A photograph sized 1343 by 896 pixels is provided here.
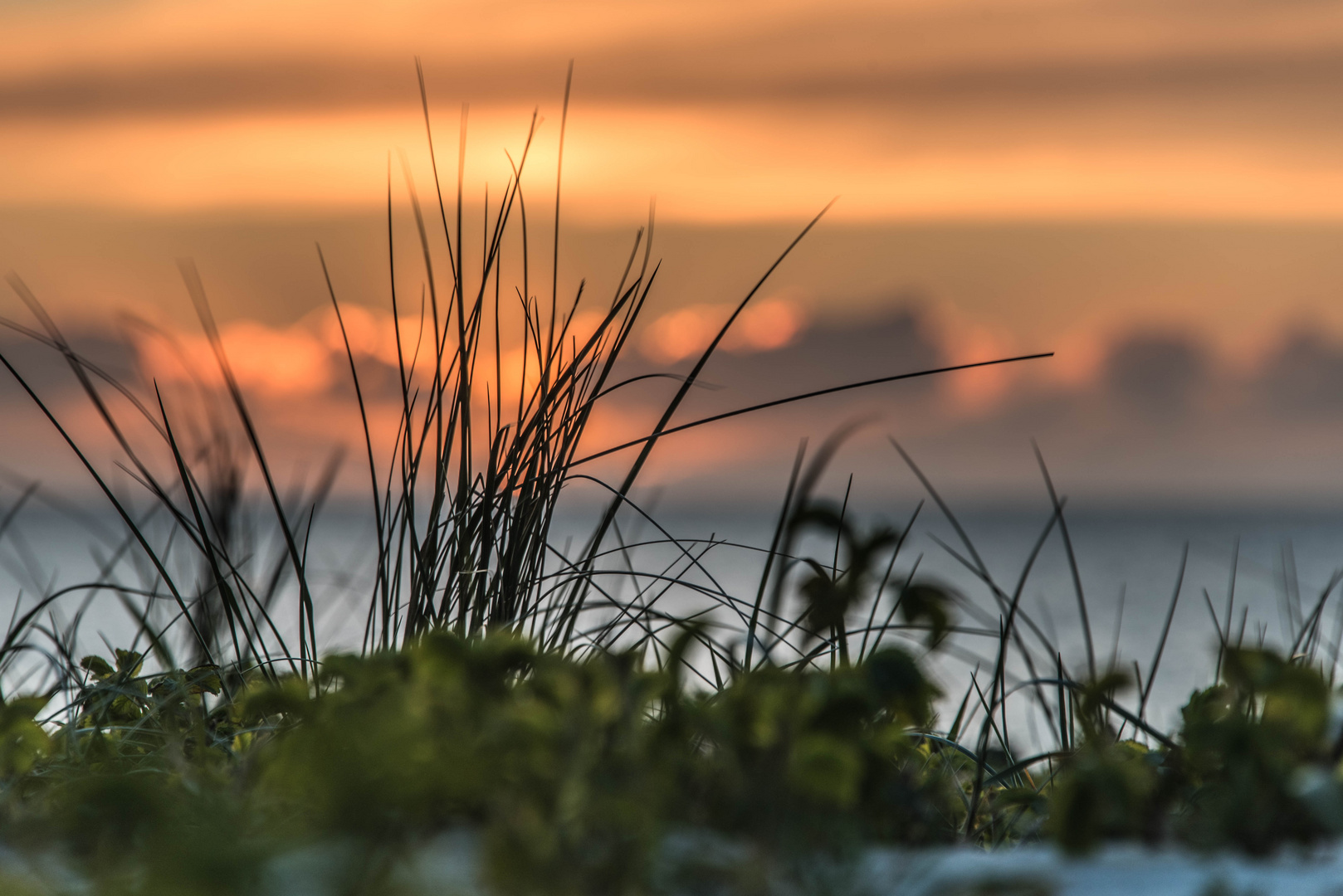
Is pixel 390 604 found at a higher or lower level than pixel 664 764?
higher

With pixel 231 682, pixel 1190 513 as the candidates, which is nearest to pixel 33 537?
pixel 231 682

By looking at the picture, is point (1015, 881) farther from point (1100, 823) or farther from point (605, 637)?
point (605, 637)

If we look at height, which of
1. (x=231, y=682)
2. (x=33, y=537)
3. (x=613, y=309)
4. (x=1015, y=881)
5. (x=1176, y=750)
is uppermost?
(x=33, y=537)

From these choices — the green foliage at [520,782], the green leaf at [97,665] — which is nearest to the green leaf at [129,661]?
the green leaf at [97,665]

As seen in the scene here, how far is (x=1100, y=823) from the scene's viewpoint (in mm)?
1035

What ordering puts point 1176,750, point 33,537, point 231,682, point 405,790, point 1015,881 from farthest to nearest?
point 33,537, point 231,682, point 1176,750, point 1015,881, point 405,790

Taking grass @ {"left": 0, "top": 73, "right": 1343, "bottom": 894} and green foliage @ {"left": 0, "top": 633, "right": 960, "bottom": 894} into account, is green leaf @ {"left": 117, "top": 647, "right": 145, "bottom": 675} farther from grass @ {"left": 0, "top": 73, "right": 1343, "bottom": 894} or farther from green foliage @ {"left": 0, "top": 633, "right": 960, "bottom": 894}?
green foliage @ {"left": 0, "top": 633, "right": 960, "bottom": 894}

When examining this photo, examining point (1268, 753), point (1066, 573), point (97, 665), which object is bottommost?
point (1268, 753)

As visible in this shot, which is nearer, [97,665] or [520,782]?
[520,782]

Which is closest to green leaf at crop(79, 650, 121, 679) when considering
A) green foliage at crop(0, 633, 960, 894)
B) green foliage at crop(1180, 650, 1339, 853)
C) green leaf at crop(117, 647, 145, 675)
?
green leaf at crop(117, 647, 145, 675)

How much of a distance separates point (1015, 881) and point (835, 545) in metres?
0.86

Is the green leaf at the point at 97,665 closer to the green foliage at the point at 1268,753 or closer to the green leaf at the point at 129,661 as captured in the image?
the green leaf at the point at 129,661

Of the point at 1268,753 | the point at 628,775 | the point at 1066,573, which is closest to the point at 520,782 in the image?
the point at 628,775

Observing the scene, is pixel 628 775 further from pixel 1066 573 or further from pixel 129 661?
pixel 1066 573
